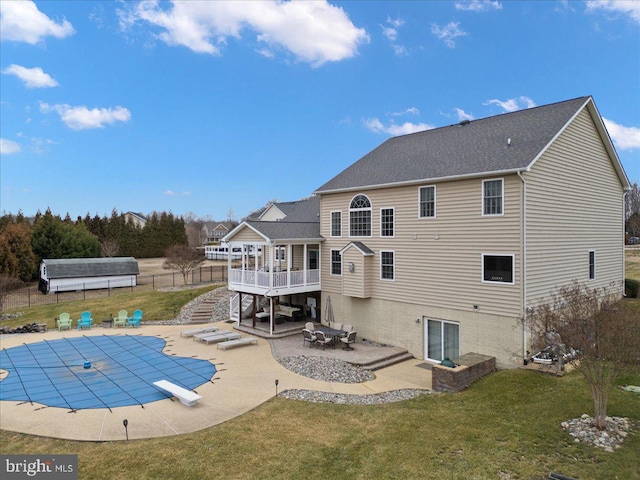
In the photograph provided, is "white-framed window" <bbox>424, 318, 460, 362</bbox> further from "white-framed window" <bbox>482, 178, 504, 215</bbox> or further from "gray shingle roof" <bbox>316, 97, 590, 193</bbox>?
"gray shingle roof" <bbox>316, 97, 590, 193</bbox>

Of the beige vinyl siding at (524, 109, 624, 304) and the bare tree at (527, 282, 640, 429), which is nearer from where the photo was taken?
the bare tree at (527, 282, 640, 429)

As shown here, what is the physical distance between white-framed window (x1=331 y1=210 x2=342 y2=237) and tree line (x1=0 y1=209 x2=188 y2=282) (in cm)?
2996

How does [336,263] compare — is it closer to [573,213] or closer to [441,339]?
[441,339]

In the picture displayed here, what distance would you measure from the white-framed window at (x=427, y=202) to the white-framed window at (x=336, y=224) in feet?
15.1

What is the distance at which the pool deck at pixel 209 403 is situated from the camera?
920 cm

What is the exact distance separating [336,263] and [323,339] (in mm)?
4269

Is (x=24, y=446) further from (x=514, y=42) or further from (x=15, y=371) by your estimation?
(x=514, y=42)

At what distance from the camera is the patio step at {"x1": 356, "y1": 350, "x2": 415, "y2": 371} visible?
1413cm

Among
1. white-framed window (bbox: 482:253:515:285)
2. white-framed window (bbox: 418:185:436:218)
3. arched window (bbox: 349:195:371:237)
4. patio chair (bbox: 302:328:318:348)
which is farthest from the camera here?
arched window (bbox: 349:195:371:237)

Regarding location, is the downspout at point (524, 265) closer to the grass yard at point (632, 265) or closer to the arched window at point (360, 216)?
the arched window at point (360, 216)

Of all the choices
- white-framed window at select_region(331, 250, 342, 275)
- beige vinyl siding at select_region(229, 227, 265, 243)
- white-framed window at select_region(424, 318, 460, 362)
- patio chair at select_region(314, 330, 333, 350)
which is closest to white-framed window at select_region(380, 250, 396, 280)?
white-framed window at select_region(424, 318, 460, 362)

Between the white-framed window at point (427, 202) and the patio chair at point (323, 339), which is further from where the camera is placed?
the patio chair at point (323, 339)

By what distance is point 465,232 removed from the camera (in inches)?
549

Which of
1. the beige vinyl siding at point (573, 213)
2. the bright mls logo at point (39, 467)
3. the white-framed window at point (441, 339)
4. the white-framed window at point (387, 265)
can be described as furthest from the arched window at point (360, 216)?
the bright mls logo at point (39, 467)
